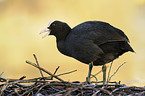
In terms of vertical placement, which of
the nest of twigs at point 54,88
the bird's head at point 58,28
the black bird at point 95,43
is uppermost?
the bird's head at point 58,28

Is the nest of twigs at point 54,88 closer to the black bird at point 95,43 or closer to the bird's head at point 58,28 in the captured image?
the black bird at point 95,43

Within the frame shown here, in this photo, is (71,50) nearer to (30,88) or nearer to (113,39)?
(113,39)

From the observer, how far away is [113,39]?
5.72 feet

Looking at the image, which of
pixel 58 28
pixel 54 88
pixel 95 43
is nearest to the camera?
pixel 54 88

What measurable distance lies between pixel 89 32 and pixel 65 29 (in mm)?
230

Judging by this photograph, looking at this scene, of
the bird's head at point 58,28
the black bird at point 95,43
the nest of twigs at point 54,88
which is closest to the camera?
the nest of twigs at point 54,88

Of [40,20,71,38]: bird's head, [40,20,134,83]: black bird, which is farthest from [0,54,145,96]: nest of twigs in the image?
[40,20,71,38]: bird's head

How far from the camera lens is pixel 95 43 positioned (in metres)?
1.76

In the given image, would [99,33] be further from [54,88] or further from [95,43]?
[54,88]

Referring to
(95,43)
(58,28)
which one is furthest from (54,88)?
(58,28)

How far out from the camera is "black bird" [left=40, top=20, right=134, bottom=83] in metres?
1.74

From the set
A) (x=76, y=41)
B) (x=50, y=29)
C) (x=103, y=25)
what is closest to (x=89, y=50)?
(x=76, y=41)

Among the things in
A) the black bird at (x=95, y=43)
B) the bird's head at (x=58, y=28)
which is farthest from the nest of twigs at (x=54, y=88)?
the bird's head at (x=58, y=28)

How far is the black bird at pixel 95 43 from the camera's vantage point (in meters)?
1.74
